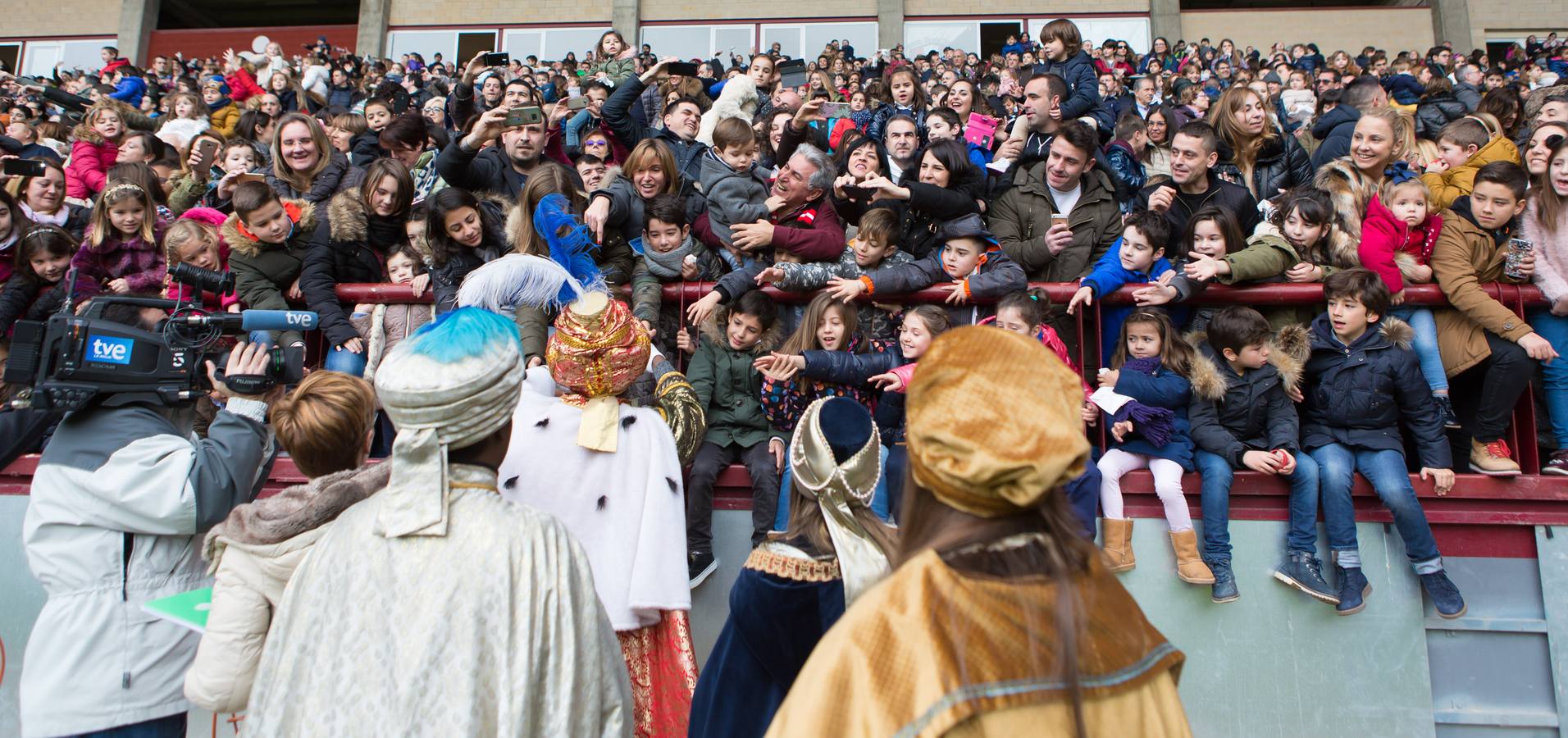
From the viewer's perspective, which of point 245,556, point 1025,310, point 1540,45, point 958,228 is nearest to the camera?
point 245,556

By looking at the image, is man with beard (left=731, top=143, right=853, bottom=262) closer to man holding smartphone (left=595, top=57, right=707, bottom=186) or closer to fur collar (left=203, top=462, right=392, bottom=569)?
man holding smartphone (left=595, top=57, right=707, bottom=186)

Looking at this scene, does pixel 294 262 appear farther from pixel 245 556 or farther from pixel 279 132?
pixel 245 556

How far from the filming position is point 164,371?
320 centimetres

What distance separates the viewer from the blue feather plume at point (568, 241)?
5008 millimetres

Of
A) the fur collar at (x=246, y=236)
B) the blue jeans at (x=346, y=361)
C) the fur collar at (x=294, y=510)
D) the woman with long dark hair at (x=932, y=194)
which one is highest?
the woman with long dark hair at (x=932, y=194)

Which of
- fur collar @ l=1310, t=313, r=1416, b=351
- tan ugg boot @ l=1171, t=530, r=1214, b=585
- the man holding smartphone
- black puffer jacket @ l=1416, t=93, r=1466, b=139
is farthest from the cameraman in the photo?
black puffer jacket @ l=1416, t=93, r=1466, b=139

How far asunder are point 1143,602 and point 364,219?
469cm

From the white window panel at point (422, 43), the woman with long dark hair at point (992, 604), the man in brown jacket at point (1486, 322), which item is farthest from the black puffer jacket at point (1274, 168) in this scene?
the white window panel at point (422, 43)

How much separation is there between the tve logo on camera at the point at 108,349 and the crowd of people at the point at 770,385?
0.23m

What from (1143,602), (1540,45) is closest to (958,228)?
(1143,602)

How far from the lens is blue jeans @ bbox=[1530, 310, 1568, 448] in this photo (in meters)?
4.59

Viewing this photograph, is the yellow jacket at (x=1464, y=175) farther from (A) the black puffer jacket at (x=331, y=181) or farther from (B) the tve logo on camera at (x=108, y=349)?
(A) the black puffer jacket at (x=331, y=181)

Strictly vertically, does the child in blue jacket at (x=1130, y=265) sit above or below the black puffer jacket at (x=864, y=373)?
above

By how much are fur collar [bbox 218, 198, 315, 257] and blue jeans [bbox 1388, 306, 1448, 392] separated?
588 centimetres
